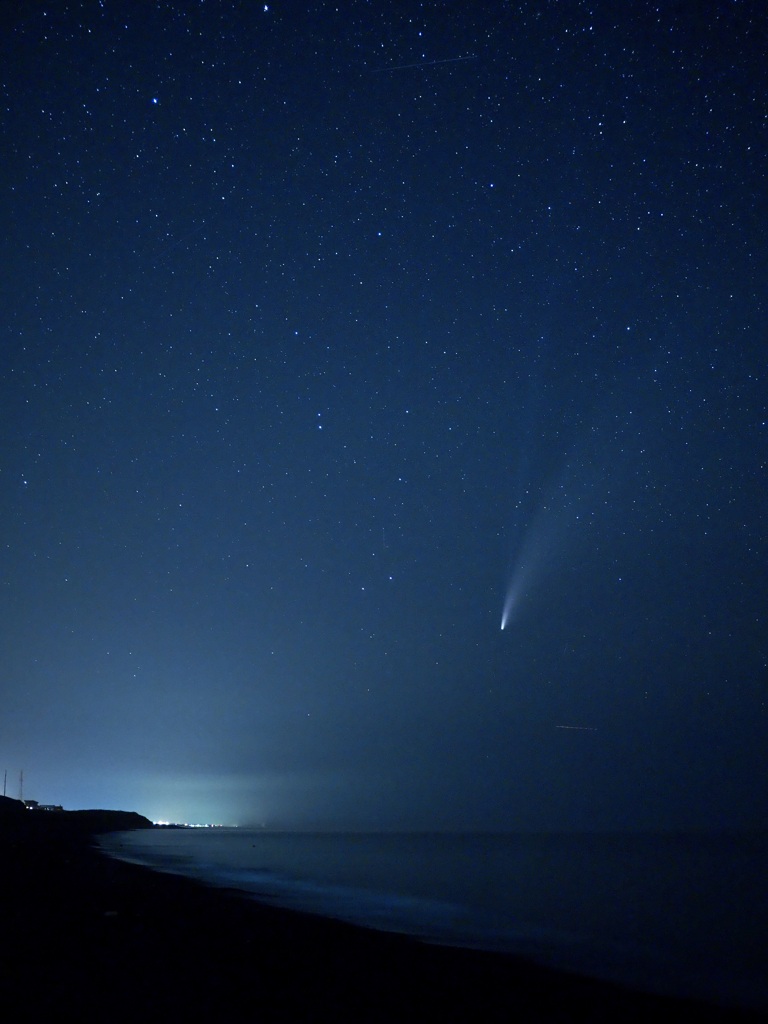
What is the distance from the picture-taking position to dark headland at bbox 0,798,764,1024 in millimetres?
9070

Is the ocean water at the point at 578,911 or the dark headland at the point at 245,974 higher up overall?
the dark headland at the point at 245,974

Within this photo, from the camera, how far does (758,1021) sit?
12.4 metres

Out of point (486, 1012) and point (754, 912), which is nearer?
point (486, 1012)

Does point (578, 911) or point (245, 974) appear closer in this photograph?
point (245, 974)

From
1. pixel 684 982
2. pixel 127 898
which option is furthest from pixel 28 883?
pixel 684 982

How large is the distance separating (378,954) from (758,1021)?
645 cm

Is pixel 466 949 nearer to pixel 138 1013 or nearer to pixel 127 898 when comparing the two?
pixel 127 898

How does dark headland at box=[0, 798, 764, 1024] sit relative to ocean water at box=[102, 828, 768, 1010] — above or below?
above

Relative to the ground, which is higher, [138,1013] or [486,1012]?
[138,1013]

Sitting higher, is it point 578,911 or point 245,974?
point 245,974

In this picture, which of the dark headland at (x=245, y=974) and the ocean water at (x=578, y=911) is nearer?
the dark headland at (x=245, y=974)

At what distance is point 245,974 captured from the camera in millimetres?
11336

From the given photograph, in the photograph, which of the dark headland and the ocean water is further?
the ocean water

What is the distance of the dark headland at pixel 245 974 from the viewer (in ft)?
29.8
